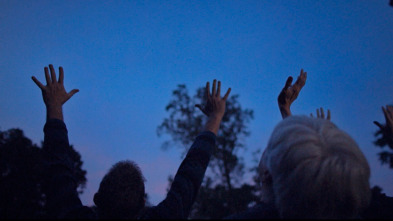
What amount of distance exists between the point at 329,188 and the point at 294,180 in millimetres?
148

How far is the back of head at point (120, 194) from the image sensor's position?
1.70 metres

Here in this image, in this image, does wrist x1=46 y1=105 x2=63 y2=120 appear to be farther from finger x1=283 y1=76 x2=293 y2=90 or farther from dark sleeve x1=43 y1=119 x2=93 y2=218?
finger x1=283 y1=76 x2=293 y2=90

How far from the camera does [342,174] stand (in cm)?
111

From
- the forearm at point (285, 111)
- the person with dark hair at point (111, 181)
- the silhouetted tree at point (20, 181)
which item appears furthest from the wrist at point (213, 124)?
the silhouetted tree at point (20, 181)

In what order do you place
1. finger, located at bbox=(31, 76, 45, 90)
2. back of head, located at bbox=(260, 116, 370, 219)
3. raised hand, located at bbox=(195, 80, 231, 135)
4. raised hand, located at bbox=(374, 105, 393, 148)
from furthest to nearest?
raised hand, located at bbox=(374, 105, 393, 148) → raised hand, located at bbox=(195, 80, 231, 135) → finger, located at bbox=(31, 76, 45, 90) → back of head, located at bbox=(260, 116, 370, 219)

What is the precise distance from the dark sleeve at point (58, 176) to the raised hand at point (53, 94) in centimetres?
18

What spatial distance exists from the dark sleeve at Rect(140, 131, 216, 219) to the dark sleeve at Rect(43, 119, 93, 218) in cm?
43

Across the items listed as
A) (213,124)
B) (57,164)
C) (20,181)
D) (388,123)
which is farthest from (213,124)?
(20,181)

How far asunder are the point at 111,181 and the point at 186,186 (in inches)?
22.3

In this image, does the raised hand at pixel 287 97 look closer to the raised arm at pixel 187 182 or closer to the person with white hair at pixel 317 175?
the raised arm at pixel 187 182

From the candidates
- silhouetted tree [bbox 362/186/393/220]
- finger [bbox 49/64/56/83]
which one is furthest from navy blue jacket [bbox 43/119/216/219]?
silhouetted tree [bbox 362/186/393/220]

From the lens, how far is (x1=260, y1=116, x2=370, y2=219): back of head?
1.11 metres

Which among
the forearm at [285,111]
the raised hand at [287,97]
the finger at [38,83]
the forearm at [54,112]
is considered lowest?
the forearm at [54,112]

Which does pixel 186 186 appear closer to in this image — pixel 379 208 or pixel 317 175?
pixel 317 175
